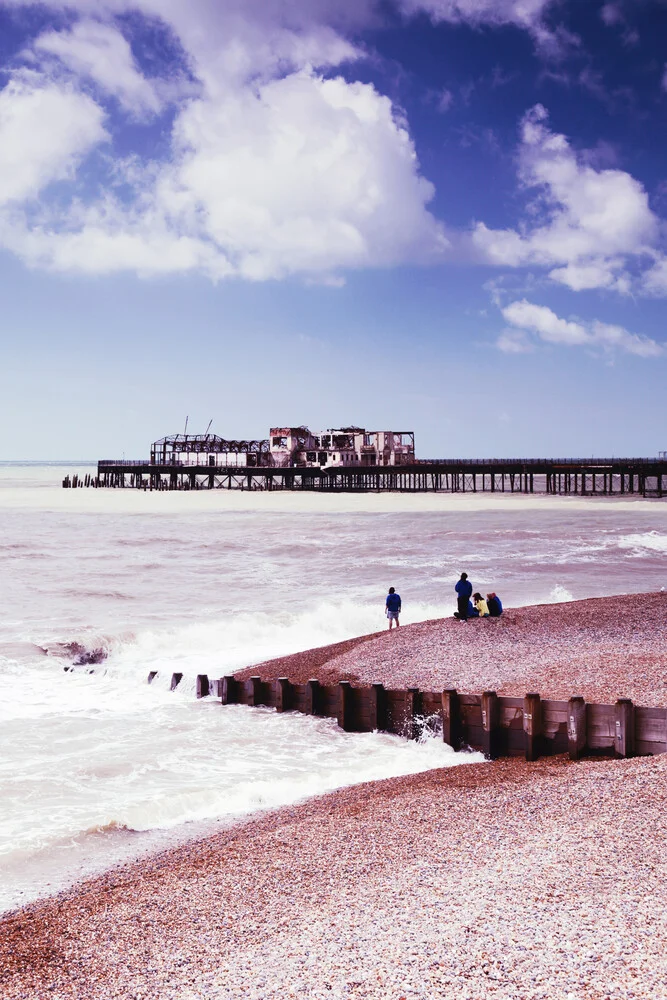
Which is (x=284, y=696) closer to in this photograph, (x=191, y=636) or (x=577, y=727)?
(x=577, y=727)

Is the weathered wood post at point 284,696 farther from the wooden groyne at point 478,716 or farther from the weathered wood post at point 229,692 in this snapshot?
the weathered wood post at point 229,692

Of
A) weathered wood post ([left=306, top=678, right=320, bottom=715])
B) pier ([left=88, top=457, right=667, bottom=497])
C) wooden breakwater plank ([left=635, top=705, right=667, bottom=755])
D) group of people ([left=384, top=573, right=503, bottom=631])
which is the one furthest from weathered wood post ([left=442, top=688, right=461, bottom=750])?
pier ([left=88, top=457, right=667, bottom=497])

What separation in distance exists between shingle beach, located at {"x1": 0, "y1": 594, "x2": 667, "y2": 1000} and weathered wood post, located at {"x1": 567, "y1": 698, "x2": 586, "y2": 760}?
385 mm

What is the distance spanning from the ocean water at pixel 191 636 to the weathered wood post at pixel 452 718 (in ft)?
0.78

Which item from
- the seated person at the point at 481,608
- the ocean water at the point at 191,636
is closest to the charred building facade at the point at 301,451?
the ocean water at the point at 191,636

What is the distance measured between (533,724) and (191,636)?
40.7ft

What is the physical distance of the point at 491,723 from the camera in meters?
11.1

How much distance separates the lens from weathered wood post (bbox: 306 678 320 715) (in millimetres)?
13773

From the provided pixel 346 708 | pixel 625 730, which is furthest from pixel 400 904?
pixel 346 708

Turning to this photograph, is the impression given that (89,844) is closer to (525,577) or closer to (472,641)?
(472,641)

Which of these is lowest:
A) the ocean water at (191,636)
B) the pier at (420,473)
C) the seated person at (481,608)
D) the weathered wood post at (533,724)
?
the ocean water at (191,636)

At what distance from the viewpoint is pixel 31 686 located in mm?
16516

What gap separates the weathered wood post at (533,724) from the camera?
10555mm

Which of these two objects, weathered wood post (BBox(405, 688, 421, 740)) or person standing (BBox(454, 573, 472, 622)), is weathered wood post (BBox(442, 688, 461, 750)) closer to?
weathered wood post (BBox(405, 688, 421, 740))
